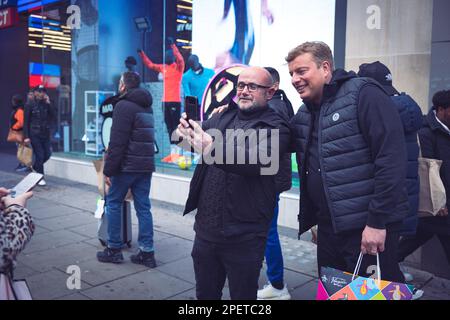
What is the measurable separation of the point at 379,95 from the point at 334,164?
447 mm

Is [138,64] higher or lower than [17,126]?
higher

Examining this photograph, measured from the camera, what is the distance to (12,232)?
2205mm

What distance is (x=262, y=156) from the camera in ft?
8.37

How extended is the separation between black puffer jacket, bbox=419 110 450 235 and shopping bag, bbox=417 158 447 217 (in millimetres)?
100

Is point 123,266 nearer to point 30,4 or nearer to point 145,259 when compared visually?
point 145,259

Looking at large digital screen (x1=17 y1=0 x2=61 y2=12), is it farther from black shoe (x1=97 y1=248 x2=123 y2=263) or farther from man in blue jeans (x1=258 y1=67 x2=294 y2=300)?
→ man in blue jeans (x1=258 y1=67 x2=294 y2=300)

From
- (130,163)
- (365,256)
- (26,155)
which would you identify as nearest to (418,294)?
(365,256)

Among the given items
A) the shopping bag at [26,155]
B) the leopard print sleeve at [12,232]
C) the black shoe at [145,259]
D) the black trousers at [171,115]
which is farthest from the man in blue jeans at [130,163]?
the shopping bag at [26,155]

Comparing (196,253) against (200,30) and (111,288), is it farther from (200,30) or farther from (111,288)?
(200,30)

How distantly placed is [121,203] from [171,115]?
3859 mm

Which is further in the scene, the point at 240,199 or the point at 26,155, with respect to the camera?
the point at 26,155

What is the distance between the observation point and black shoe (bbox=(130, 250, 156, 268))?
4.84 metres

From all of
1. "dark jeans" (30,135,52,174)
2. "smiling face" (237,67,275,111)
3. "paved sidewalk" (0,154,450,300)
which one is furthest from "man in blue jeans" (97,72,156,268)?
"dark jeans" (30,135,52,174)
